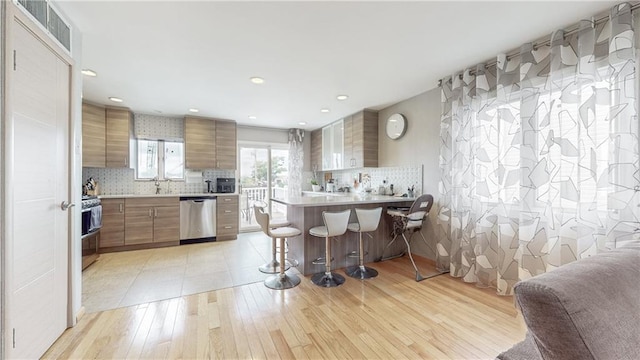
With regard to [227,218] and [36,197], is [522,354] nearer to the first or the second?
[36,197]

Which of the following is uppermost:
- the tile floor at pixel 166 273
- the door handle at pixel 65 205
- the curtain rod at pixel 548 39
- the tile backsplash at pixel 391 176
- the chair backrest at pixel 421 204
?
the curtain rod at pixel 548 39

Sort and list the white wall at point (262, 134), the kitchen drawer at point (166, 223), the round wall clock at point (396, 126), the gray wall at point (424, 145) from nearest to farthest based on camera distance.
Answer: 1. the gray wall at point (424, 145)
2. the round wall clock at point (396, 126)
3. the kitchen drawer at point (166, 223)
4. the white wall at point (262, 134)

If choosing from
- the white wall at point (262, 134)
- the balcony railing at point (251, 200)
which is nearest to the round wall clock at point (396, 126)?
the white wall at point (262, 134)

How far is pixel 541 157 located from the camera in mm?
2180

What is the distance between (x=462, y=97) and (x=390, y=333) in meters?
2.57

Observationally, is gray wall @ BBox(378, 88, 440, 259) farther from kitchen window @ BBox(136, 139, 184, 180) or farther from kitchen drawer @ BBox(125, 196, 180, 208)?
kitchen window @ BBox(136, 139, 184, 180)

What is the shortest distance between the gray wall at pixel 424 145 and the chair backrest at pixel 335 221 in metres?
1.45

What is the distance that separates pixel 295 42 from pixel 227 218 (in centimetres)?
366

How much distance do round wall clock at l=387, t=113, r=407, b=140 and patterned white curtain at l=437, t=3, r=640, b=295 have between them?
2.68 ft

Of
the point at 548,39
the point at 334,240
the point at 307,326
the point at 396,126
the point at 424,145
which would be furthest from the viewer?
the point at 396,126

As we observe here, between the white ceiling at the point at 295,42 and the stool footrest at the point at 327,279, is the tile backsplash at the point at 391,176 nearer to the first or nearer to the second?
the white ceiling at the point at 295,42

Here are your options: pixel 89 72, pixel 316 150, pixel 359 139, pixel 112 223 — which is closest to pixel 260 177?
pixel 316 150

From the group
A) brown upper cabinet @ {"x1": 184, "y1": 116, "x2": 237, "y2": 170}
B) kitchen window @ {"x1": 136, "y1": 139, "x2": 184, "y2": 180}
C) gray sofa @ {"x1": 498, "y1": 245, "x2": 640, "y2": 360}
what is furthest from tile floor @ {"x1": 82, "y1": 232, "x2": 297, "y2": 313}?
gray sofa @ {"x1": 498, "y1": 245, "x2": 640, "y2": 360}

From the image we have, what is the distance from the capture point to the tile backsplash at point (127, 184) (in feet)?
14.4
